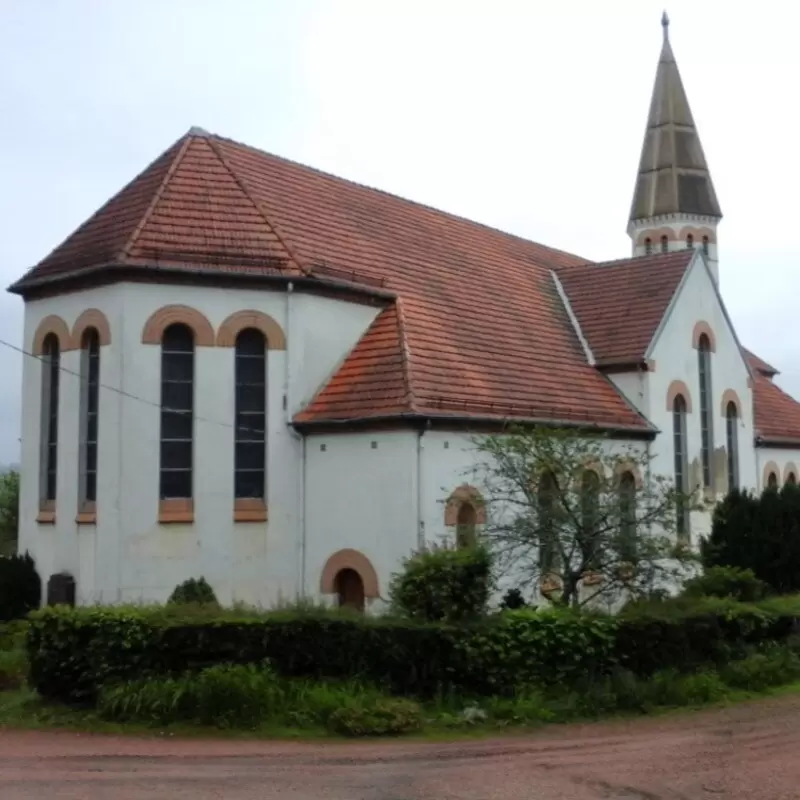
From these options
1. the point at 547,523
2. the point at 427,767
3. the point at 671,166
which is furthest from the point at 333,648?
the point at 671,166

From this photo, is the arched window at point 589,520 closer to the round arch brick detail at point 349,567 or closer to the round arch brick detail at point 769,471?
the round arch brick detail at point 349,567

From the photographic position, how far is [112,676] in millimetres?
13383

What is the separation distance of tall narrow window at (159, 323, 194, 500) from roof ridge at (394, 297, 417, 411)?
13.3 ft

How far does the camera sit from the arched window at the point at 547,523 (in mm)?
17547

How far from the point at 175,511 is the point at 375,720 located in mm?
8663

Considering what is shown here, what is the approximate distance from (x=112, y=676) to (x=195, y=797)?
12.6 ft

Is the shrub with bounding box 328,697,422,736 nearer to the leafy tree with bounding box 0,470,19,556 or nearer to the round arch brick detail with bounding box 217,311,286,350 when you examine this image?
the round arch brick detail with bounding box 217,311,286,350

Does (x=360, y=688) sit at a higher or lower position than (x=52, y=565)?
lower

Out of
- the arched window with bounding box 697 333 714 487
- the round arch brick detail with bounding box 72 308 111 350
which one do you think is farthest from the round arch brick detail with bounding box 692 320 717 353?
the round arch brick detail with bounding box 72 308 111 350

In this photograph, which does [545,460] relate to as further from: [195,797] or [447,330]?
[195,797]

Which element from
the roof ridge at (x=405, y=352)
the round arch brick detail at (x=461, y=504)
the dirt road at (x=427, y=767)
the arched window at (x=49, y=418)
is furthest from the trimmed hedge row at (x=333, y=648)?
the arched window at (x=49, y=418)

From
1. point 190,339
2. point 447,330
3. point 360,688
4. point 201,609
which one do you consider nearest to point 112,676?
point 201,609

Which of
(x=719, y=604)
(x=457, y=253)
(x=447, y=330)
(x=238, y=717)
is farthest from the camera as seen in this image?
(x=457, y=253)

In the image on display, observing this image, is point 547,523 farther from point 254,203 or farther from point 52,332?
point 52,332
